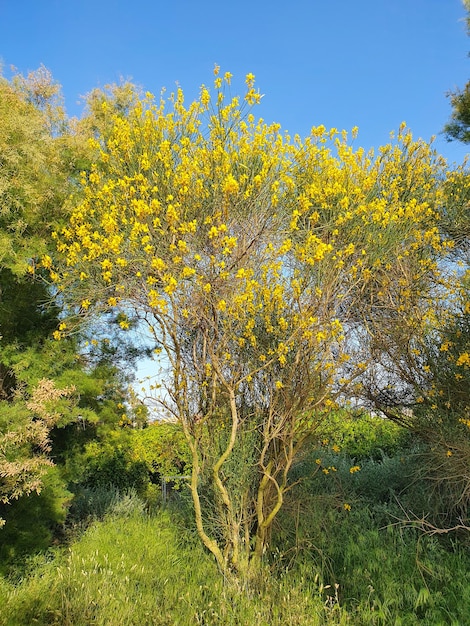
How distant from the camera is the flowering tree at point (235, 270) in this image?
4008 mm

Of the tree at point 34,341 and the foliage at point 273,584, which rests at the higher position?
the tree at point 34,341

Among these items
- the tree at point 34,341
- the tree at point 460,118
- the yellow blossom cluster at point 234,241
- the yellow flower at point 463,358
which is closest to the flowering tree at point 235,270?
the yellow blossom cluster at point 234,241

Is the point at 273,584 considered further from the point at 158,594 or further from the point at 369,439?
the point at 369,439

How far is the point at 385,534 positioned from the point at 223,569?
1969mm

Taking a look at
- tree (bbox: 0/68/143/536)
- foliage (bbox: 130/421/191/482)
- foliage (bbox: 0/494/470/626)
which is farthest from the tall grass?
foliage (bbox: 130/421/191/482)

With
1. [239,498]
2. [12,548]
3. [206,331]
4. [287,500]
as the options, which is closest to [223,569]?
[239,498]

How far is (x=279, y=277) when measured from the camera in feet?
14.5

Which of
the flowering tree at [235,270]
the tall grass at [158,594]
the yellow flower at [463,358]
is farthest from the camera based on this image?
the yellow flower at [463,358]

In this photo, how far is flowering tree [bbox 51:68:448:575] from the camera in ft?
13.1

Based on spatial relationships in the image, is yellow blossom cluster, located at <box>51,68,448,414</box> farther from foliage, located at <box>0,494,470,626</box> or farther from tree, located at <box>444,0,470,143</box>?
tree, located at <box>444,0,470,143</box>

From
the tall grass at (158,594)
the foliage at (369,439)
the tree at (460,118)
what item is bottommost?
the tall grass at (158,594)

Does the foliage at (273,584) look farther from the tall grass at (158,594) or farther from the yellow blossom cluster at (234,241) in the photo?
the yellow blossom cluster at (234,241)

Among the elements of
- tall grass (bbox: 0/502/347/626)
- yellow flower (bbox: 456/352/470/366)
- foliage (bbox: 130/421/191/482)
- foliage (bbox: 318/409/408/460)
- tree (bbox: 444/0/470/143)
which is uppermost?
tree (bbox: 444/0/470/143)

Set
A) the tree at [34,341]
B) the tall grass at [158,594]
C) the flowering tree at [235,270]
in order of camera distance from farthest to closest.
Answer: the tree at [34,341], the flowering tree at [235,270], the tall grass at [158,594]
